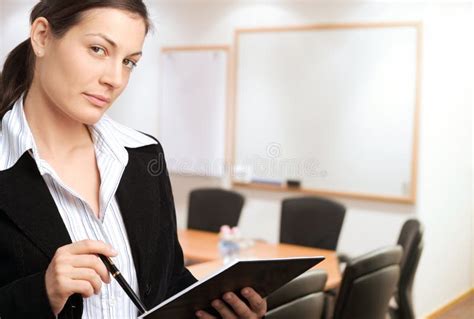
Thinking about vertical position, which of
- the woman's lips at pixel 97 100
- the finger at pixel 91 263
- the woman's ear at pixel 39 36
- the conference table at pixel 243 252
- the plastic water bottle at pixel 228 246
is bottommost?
the conference table at pixel 243 252

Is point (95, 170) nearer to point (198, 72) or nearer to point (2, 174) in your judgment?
A: point (2, 174)

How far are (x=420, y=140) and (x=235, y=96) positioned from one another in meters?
1.60

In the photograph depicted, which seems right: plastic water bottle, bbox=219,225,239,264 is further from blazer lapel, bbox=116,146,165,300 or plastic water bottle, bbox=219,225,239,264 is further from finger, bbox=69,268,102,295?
finger, bbox=69,268,102,295

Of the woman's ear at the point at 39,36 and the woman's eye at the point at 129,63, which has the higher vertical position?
the woman's ear at the point at 39,36

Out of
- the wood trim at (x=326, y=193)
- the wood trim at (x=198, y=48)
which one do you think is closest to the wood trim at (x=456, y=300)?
the wood trim at (x=326, y=193)

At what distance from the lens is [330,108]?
452 centimetres

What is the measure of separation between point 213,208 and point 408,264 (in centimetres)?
143

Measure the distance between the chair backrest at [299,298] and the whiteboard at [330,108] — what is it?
2.60m

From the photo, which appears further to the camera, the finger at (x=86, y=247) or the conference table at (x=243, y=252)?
the conference table at (x=243, y=252)

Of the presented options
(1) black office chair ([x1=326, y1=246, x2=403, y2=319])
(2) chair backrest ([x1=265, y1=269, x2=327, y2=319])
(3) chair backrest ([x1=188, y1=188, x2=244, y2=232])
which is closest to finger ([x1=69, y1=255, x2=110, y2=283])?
(2) chair backrest ([x1=265, y1=269, x2=327, y2=319])

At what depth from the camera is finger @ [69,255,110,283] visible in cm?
95

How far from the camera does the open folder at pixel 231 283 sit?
1.06 metres

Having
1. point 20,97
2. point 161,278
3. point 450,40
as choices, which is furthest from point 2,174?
point 450,40

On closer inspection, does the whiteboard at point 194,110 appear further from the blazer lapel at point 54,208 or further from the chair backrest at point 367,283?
the blazer lapel at point 54,208
